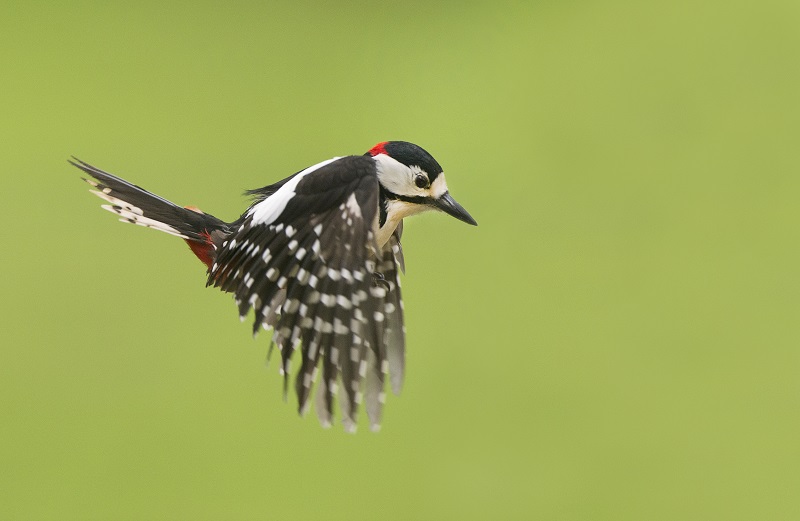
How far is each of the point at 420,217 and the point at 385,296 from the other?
0.15 metres

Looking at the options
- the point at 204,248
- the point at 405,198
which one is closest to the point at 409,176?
the point at 405,198

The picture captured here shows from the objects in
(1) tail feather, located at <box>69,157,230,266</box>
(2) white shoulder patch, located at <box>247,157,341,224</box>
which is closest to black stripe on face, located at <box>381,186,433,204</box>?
(2) white shoulder patch, located at <box>247,157,341,224</box>

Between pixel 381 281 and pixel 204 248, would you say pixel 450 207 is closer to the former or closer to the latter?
pixel 381 281

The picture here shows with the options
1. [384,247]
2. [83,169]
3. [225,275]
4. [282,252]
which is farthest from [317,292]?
[83,169]

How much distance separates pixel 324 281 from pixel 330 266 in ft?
0.08

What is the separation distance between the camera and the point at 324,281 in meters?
1.35

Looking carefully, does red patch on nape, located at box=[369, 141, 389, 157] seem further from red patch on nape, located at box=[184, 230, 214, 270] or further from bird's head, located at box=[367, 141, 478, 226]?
red patch on nape, located at box=[184, 230, 214, 270]

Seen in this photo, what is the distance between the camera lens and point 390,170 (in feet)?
4.82

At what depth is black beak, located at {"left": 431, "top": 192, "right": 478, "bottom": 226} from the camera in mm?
1520

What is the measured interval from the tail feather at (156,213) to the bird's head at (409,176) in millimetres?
323

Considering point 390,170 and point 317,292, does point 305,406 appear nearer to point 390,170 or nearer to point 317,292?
point 317,292

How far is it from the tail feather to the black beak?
381mm

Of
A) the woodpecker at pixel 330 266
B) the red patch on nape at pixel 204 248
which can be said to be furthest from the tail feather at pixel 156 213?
the woodpecker at pixel 330 266

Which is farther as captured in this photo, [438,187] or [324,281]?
[438,187]
